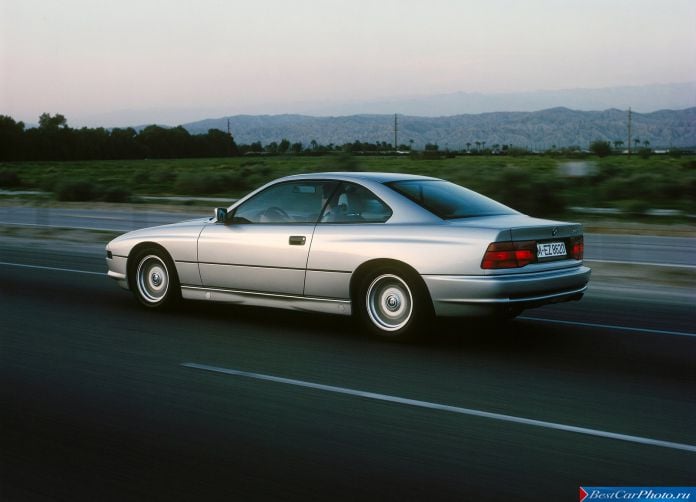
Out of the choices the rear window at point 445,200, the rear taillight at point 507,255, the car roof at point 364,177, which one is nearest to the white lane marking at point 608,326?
the rear window at point 445,200

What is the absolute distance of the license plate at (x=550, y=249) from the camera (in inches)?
322

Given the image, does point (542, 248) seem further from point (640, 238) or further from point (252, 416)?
point (640, 238)

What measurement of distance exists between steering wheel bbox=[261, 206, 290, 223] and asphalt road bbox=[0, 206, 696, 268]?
9238 mm

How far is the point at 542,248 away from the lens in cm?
822

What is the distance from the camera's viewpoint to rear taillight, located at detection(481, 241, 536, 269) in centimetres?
784

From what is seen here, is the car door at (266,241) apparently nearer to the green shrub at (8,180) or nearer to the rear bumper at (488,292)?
the rear bumper at (488,292)

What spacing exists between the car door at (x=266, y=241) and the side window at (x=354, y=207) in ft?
0.40

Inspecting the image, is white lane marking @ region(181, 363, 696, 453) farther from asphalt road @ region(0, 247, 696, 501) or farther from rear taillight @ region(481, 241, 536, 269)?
rear taillight @ region(481, 241, 536, 269)

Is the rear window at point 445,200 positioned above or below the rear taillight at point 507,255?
above

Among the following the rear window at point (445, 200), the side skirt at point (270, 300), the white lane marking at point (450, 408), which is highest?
the rear window at point (445, 200)

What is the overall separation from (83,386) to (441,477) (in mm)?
3017

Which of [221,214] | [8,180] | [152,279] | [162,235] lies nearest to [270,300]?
[221,214]

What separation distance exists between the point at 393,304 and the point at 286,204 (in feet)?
5.38

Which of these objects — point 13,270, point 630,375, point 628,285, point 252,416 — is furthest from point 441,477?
point 13,270
